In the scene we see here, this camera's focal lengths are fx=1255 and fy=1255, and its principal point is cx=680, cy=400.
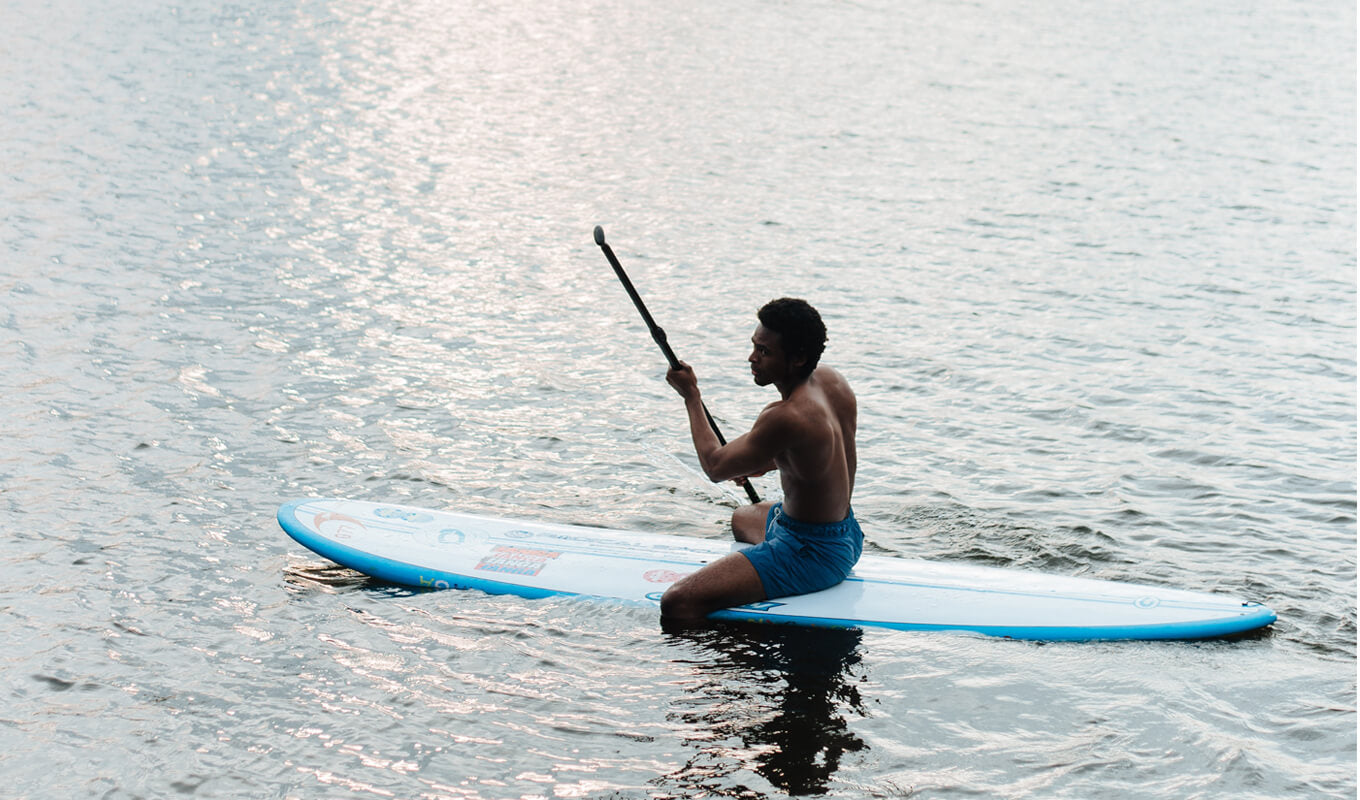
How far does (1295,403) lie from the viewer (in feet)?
35.4

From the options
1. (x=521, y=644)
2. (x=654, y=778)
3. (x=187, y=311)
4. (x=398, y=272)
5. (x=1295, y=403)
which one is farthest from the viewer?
(x=398, y=272)

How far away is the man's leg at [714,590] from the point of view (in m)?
6.46

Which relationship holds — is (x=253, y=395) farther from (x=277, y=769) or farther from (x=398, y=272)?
(x=277, y=769)

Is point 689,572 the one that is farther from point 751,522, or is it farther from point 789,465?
point 789,465

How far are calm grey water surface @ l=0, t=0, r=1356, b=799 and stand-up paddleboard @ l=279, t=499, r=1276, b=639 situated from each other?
0.13 meters

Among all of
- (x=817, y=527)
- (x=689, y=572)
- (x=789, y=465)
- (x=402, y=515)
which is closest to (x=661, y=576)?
(x=689, y=572)

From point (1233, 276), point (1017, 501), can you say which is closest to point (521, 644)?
point (1017, 501)

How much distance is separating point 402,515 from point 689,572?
6.09 ft

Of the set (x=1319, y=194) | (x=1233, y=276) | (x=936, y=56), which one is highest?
(x=936, y=56)

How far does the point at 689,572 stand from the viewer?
6977 millimetres

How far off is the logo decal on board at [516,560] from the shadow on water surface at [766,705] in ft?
3.08

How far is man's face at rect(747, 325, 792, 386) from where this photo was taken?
235 inches

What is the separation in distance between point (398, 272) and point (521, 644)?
27.4 feet

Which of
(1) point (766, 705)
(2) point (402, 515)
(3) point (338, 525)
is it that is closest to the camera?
(1) point (766, 705)
